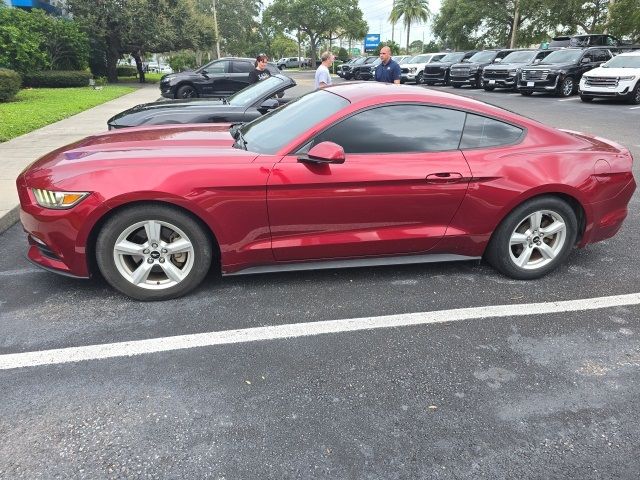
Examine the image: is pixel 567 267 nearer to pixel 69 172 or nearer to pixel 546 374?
pixel 546 374

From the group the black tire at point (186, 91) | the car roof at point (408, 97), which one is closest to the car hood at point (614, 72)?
the black tire at point (186, 91)

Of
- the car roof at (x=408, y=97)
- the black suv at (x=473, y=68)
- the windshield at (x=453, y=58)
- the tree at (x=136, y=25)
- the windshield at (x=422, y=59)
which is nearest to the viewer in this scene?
the car roof at (x=408, y=97)

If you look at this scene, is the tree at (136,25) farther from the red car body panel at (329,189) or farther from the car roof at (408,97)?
the car roof at (408,97)

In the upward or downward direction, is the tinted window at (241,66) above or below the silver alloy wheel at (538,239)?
above

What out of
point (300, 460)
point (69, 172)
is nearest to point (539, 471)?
point (300, 460)

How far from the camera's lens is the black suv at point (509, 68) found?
20531mm

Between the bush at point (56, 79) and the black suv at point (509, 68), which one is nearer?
the black suv at point (509, 68)

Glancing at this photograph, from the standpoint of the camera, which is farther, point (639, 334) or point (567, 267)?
point (567, 267)

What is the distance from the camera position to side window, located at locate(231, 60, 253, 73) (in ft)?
52.3

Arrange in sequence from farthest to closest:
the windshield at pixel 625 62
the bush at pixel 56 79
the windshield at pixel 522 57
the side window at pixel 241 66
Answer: the windshield at pixel 522 57
the bush at pixel 56 79
the windshield at pixel 625 62
the side window at pixel 241 66

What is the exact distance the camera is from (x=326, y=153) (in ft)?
10.8

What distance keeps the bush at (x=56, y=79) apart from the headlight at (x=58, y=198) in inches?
810

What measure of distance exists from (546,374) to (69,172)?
3.23 meters

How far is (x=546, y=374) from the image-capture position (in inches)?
111
